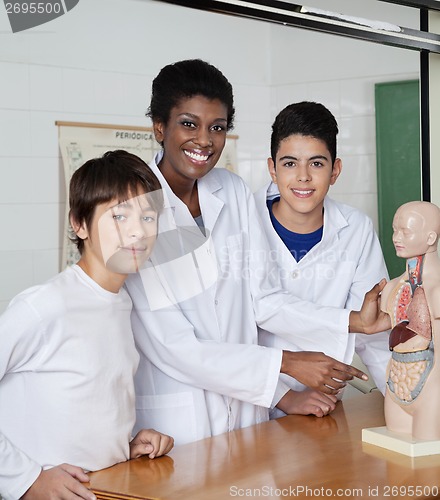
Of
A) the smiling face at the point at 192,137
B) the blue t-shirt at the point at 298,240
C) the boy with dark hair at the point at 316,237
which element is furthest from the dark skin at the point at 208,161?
the blue t-shirt at the point at 298,240

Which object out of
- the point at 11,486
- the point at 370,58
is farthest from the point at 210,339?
the point at 370,58

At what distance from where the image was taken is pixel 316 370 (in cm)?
158

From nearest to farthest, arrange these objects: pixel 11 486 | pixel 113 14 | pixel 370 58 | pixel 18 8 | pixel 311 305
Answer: pixel 11 486
pixel 18 8
pixel 113 14
pixel 311 305
pixel 370 58

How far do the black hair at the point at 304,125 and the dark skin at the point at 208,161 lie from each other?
0.16 meters

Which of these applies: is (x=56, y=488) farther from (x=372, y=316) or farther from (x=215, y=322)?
(x=372, y=316)

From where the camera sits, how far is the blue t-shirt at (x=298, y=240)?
1.77 m

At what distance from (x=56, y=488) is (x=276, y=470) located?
1.17 ft

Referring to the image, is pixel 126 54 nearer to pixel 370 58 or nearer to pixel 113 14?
pixel 113 14

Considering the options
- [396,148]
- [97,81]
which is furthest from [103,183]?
[396,148]

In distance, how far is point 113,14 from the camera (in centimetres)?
142

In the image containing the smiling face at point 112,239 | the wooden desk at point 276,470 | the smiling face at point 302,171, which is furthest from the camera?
the smiling face at point 302,171

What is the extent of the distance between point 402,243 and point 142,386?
0.58 m

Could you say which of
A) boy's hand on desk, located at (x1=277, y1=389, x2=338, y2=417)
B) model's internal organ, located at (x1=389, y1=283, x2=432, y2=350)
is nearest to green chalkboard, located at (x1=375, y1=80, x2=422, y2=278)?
boy's hand on desk, located at (x1=277, y1=389, x2=338, y2=417)

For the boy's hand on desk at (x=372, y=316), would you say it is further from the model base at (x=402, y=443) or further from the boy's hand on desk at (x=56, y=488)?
the boy's hand on desk at (x=56, y=488)
